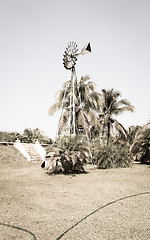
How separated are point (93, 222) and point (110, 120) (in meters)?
15.2

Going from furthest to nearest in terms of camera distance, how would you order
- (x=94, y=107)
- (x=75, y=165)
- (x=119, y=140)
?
(x=119, y=140) → (x=94, y=107) → (x=75, y=165)

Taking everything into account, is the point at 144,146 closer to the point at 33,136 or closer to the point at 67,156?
A: the point at 67,156

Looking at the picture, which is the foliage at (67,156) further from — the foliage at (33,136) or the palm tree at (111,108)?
the foliage at (33,136)

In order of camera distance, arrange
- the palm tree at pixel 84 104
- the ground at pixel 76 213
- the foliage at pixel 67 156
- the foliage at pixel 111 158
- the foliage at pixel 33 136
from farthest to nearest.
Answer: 1. the foliage at pixel 33 136
2. the palm tree at pixel 84 104
3. the foliage at pixel 111 158
4. the foliage at pixel 67 156
5. the ground at pixel 76 213

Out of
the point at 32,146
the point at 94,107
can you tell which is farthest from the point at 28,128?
the point at 94,107

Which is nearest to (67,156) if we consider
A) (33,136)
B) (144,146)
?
(144,146)

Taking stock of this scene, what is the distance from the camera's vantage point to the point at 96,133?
17.6 metres

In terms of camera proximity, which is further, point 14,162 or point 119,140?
point 119,140

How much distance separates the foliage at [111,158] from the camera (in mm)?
9952

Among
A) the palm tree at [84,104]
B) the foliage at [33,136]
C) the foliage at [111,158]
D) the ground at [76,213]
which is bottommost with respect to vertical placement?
the ground at [76,213]

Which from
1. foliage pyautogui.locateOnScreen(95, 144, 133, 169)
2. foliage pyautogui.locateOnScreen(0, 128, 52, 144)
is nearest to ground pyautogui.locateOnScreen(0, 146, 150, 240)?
foliage pyautogui.locateOnScreen(95, 144, 133, 169)

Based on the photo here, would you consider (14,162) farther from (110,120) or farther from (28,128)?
(28,128)

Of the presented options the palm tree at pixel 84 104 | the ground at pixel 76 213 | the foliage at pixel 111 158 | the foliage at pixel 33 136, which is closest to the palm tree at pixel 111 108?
the palm tree at pixel 84 104

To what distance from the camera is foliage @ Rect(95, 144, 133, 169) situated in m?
9.95
